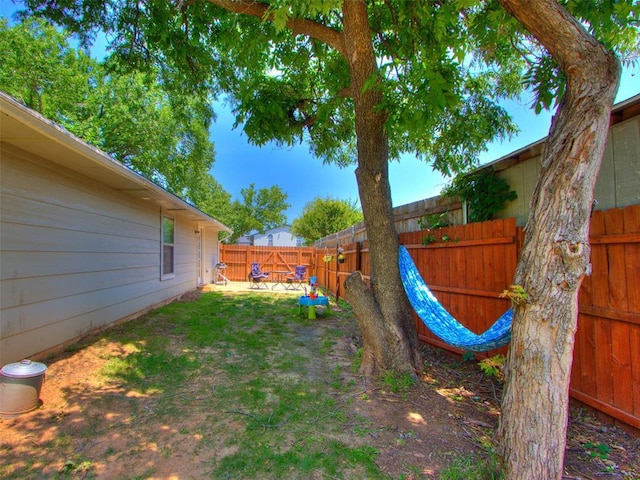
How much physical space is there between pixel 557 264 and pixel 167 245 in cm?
801

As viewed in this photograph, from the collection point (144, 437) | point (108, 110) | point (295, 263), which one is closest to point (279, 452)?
point (144, 437)

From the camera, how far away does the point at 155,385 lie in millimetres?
3219

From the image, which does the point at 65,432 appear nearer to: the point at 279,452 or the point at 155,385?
the point at 155,385

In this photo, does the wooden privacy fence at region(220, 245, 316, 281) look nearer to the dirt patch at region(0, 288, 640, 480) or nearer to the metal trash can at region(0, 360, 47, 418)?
the dirt patch at region(0, 288, 640, 480)

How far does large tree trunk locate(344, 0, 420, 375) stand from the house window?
573 centimetres

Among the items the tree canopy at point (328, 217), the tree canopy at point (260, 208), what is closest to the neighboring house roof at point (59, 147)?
the tree canopy at point (328, 217)

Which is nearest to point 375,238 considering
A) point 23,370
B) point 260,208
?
point 23,370

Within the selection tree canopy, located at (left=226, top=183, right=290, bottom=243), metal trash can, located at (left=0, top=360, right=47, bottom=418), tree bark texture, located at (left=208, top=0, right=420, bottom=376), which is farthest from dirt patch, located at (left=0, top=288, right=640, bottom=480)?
tree canopy, located at (left=226, top=183, right=290, bottom=243)

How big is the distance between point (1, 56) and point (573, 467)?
1599 cm

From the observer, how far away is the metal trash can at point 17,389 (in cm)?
255

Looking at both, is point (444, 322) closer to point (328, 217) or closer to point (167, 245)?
point (167, 245)

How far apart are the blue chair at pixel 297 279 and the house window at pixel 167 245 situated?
4814 millimetres

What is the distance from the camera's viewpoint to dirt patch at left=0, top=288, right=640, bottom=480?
2.00 metres

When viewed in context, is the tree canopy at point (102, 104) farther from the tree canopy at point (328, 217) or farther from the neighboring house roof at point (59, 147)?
the tree canopy at point (328, 217)
